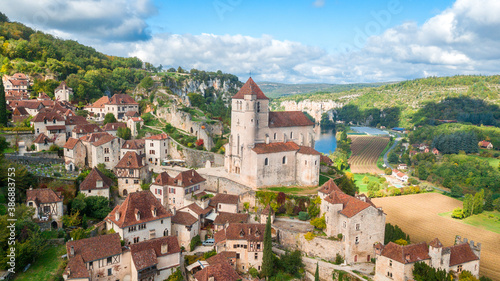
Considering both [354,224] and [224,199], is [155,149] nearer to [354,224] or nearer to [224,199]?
[224,199]

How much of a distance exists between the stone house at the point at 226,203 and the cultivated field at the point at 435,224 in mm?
26090

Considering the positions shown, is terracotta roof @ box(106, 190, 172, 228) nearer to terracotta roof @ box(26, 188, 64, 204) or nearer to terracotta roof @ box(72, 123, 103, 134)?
terracotta roof @ box(26, 188, 64, 204)

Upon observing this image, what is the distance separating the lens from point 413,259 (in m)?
31.5

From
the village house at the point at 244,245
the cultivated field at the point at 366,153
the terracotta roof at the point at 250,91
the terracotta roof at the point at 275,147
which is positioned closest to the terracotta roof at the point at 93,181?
the village house at the point at 244,245

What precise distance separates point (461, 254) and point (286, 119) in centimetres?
2718

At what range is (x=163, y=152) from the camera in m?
53.6

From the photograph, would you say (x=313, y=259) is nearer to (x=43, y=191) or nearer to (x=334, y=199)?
(x=334, y=199)

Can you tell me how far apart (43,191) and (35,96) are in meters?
39.1

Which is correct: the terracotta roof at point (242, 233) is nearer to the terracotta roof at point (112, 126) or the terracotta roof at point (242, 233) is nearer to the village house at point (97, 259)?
the village house at point (97, 259)

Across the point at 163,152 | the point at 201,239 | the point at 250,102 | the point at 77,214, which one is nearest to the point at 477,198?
the point at 250,102

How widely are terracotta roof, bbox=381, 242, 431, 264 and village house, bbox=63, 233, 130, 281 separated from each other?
944 inches

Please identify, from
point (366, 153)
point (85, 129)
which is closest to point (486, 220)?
point (366, 153)

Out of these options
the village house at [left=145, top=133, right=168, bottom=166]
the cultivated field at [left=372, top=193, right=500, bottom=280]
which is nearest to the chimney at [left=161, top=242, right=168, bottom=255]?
the village house at [left=145, top=133, right=168, bottom=166]

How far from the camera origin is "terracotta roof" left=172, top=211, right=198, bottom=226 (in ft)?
121
